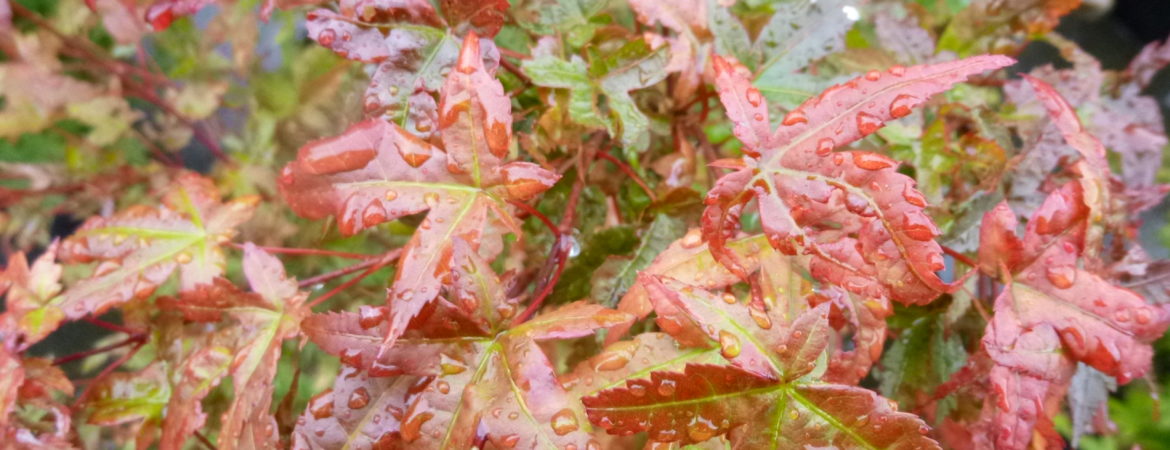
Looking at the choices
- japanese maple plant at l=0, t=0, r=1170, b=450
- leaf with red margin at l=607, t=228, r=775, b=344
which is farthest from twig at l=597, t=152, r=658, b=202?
leaf with red margin at l=607, t=228, r=775, b=344

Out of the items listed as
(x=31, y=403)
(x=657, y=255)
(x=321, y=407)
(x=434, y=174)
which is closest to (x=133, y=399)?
(x=31, y=403)

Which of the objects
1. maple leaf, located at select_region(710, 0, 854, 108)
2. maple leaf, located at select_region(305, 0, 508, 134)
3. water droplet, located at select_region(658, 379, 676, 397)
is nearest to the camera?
water droplet, located at select_region(658, 379, 676, 397)

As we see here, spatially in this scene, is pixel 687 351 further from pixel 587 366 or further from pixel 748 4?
pixel 748 4

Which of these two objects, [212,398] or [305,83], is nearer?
[212,398]

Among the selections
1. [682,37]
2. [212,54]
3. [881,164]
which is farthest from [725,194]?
[212,54]

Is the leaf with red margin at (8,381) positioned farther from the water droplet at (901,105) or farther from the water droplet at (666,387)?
the water droplet at (901,105)

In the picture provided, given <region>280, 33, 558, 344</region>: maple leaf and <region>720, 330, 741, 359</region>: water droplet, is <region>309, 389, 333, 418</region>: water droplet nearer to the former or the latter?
<region>280, 33, 558, 344</region>: maple leaf

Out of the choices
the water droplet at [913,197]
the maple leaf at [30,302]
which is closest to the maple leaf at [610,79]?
the water droplet at [913,197]
